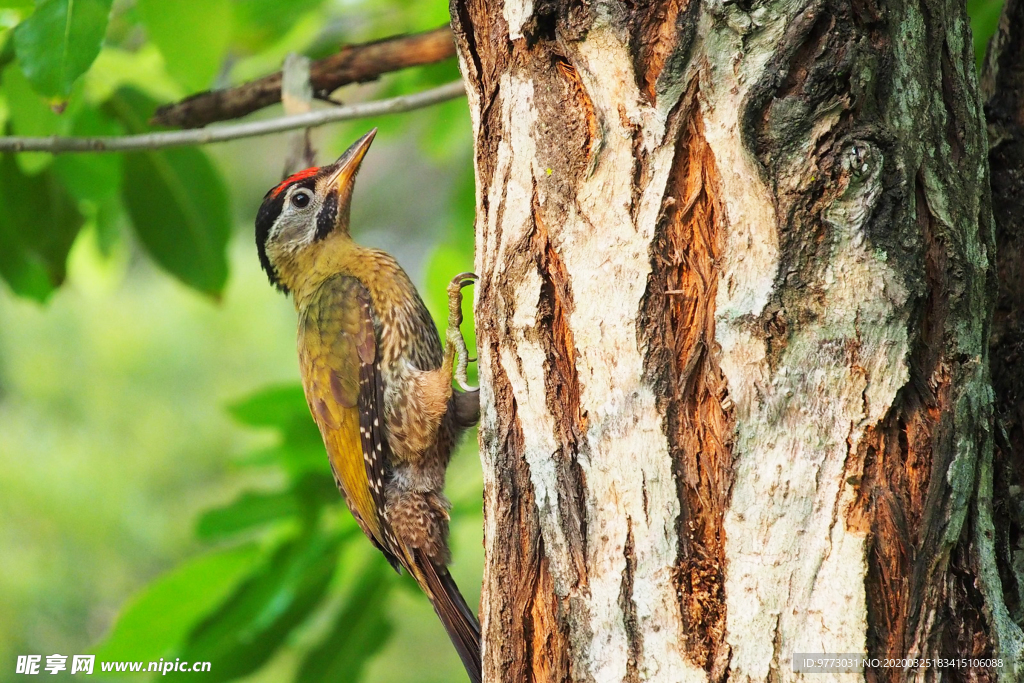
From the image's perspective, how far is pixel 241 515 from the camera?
305 cm

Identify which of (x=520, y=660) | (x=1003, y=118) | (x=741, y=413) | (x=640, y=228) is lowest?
(x=520, y=660)

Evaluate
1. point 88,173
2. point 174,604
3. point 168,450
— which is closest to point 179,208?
point 88,173

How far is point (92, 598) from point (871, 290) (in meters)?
8.10

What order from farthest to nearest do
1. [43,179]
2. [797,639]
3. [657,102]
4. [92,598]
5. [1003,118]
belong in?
[92,598] → [43,179] → [1003,118] → [657,102] → [797,639]

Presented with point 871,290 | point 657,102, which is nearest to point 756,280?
point 871,290

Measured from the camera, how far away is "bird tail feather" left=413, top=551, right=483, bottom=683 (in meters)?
2.73

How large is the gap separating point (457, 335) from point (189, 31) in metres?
1.16

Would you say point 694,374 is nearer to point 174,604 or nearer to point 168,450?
point 174,604

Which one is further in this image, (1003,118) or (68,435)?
(68,435)

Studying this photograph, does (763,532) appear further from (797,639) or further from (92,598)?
(92,598)

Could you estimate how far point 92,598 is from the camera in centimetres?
800

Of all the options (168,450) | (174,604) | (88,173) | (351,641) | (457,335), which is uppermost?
(168,450)

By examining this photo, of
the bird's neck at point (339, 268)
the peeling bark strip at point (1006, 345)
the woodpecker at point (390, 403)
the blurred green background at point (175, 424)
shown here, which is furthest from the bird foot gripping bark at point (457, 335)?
the peeling bark strip at point (1006, 345)

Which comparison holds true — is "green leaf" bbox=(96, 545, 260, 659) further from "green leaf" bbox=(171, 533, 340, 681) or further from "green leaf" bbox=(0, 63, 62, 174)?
"green leaf" bbox=(0, 63, 62, 174)
